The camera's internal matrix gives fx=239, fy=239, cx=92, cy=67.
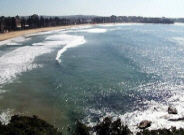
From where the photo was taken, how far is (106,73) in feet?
135

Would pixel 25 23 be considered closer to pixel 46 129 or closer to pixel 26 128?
pixel 46 129

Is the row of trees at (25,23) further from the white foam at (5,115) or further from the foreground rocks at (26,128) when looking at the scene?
the foreground rocks at (26,128)

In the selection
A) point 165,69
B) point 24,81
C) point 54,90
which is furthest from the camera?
point 165,69

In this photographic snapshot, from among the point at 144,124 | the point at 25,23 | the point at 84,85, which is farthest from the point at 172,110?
the point at 25,23

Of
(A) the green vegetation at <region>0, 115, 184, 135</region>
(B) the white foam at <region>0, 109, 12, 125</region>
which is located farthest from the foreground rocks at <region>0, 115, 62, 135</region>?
(B) the white foam at <region>0, 109, 12, 125</region>

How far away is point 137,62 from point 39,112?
2900 centimetres

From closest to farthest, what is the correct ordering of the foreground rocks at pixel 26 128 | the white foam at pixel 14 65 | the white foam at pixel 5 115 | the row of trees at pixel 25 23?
the foreground rocks at pixel 26 128
the white foam at pixel 5 115
the white foam at pixel 14 65
the row of trees at pixel 25 23

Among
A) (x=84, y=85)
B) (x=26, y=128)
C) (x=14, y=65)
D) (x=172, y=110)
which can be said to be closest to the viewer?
(x=26, y=128)

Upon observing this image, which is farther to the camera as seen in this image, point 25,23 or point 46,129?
point 25,23

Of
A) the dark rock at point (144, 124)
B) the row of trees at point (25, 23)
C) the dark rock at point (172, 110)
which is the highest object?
the row of trees at point (25, 23)

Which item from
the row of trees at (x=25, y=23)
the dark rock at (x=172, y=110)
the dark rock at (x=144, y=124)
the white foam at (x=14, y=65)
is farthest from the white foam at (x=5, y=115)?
the row of trees at (x=25, y=23)

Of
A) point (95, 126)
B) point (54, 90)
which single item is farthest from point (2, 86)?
point (95, 126)

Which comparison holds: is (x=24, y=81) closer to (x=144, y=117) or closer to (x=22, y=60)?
(x=22, y=60)

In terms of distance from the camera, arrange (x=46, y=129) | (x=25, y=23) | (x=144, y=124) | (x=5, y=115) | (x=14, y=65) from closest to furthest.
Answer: (x=46, y=129), (x=144, y=124), (x=5, y=115), (x=14, y=65), (x=25, y=23)
